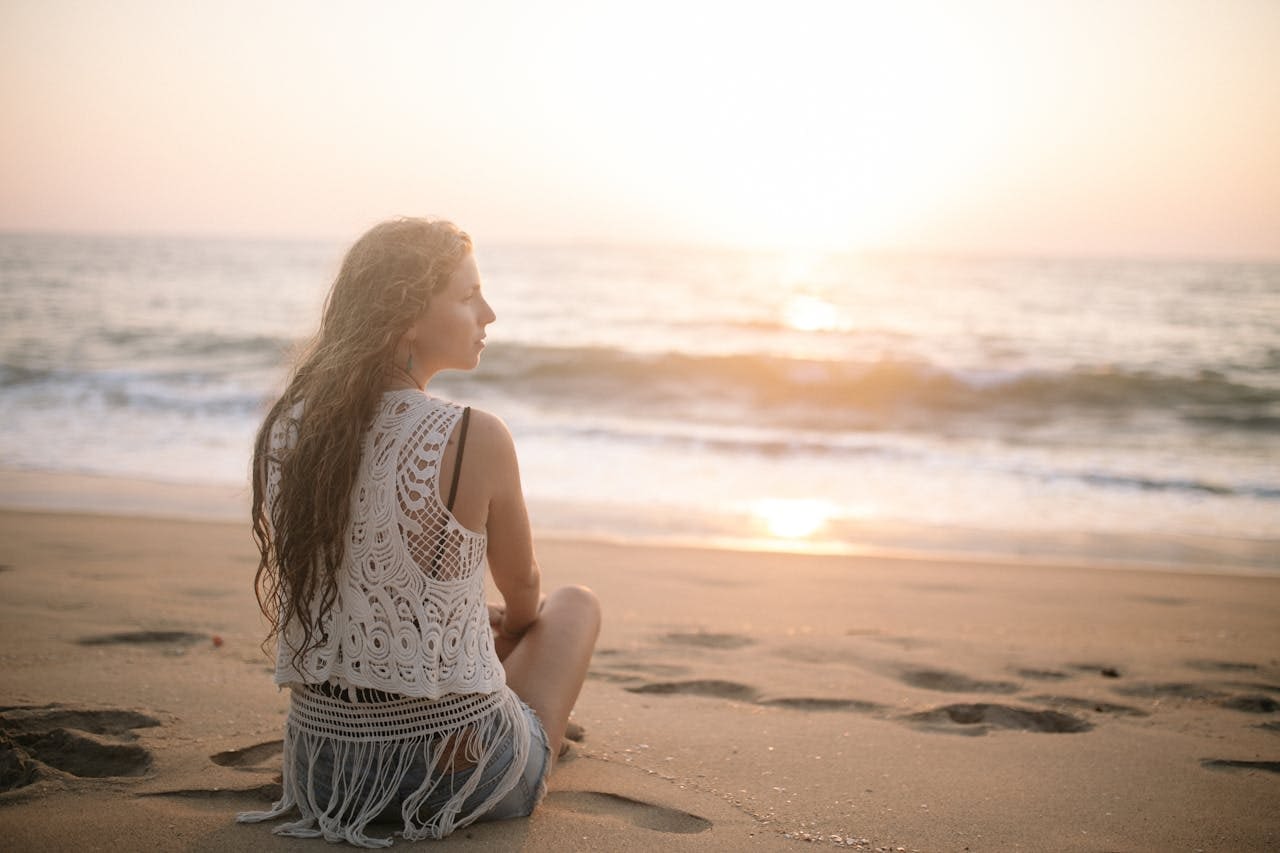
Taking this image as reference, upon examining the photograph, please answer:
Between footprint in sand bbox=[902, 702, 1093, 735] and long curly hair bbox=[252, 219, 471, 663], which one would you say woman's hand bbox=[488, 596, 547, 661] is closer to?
long curly hair bbox=[252, 219, 471, 663]

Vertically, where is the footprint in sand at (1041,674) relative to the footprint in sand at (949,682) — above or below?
above

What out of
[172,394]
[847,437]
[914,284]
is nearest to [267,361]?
[172,394]

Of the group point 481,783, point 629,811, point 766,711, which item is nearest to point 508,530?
point 481,783

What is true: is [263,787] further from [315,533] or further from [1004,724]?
[1004,724]

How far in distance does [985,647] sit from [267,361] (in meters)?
15.3

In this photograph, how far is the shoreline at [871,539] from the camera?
6.25 m

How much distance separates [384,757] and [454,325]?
A: 1048mm

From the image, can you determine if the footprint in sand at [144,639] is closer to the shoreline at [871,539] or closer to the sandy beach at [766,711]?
the sandy beach at [766,711]

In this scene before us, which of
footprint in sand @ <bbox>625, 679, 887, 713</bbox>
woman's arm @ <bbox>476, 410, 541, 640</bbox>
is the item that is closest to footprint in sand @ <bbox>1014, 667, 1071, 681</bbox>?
footprint in sand @ <bbox>625, 679, 887, 713</bbox>

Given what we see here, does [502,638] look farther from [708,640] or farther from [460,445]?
[708,640]

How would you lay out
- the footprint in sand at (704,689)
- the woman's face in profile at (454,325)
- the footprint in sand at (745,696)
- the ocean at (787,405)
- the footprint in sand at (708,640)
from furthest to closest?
1. the ocean at (787,405)
2. the footprint in sand at (708,640)
3. the footprint in sand at (704,689)
4. the footprint in sand at (745,696)
5. the woman's face in profile at (454,325)

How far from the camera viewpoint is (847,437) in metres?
11.8

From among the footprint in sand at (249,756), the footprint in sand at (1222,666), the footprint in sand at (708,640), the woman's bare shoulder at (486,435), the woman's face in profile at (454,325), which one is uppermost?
the woman's face in profile at (454,325)

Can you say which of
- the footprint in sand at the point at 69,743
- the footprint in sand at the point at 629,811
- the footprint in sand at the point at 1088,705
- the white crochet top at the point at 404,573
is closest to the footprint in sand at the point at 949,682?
the footprint in sand at the point at 1088,705
